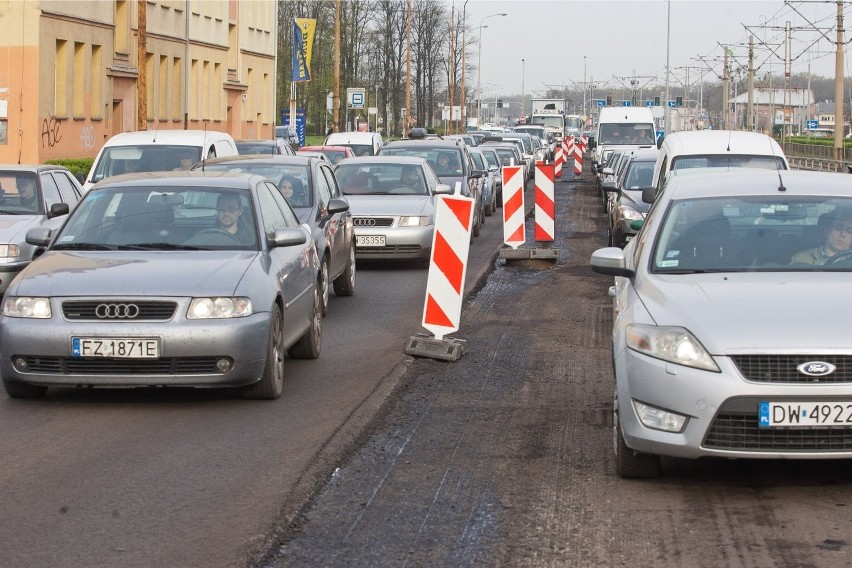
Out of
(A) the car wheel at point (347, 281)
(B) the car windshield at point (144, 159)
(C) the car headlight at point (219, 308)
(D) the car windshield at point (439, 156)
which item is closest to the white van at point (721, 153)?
(A) the car wheel at point (347, 281)

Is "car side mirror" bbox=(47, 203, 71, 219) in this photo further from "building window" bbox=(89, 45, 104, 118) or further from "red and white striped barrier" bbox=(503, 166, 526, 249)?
"building window" bbox=(89, 45, 104, 118)

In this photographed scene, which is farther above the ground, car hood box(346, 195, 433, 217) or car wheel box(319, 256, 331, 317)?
car hood box(346, 195, 433, 217)

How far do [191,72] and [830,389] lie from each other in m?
52.7

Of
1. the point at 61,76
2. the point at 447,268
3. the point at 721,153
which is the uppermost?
the point at 61,76

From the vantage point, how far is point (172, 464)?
288 inches

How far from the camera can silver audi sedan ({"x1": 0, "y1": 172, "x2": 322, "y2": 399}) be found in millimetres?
8664

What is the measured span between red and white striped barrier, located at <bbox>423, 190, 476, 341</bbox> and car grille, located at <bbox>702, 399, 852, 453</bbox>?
517 centimetres

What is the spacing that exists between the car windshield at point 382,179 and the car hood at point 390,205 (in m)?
0.33

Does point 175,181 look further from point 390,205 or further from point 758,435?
point 390,205

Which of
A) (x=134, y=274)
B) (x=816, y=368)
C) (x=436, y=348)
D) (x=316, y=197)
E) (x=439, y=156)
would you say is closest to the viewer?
(x=816, y=368)

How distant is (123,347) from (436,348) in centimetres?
320

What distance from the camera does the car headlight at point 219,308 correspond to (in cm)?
875

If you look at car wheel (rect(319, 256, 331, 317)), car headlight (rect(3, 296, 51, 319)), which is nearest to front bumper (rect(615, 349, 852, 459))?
car headlight (rect(3, 296, 51, 319))

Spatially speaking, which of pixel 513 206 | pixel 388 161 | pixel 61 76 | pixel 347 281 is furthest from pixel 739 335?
pixel 61 76
